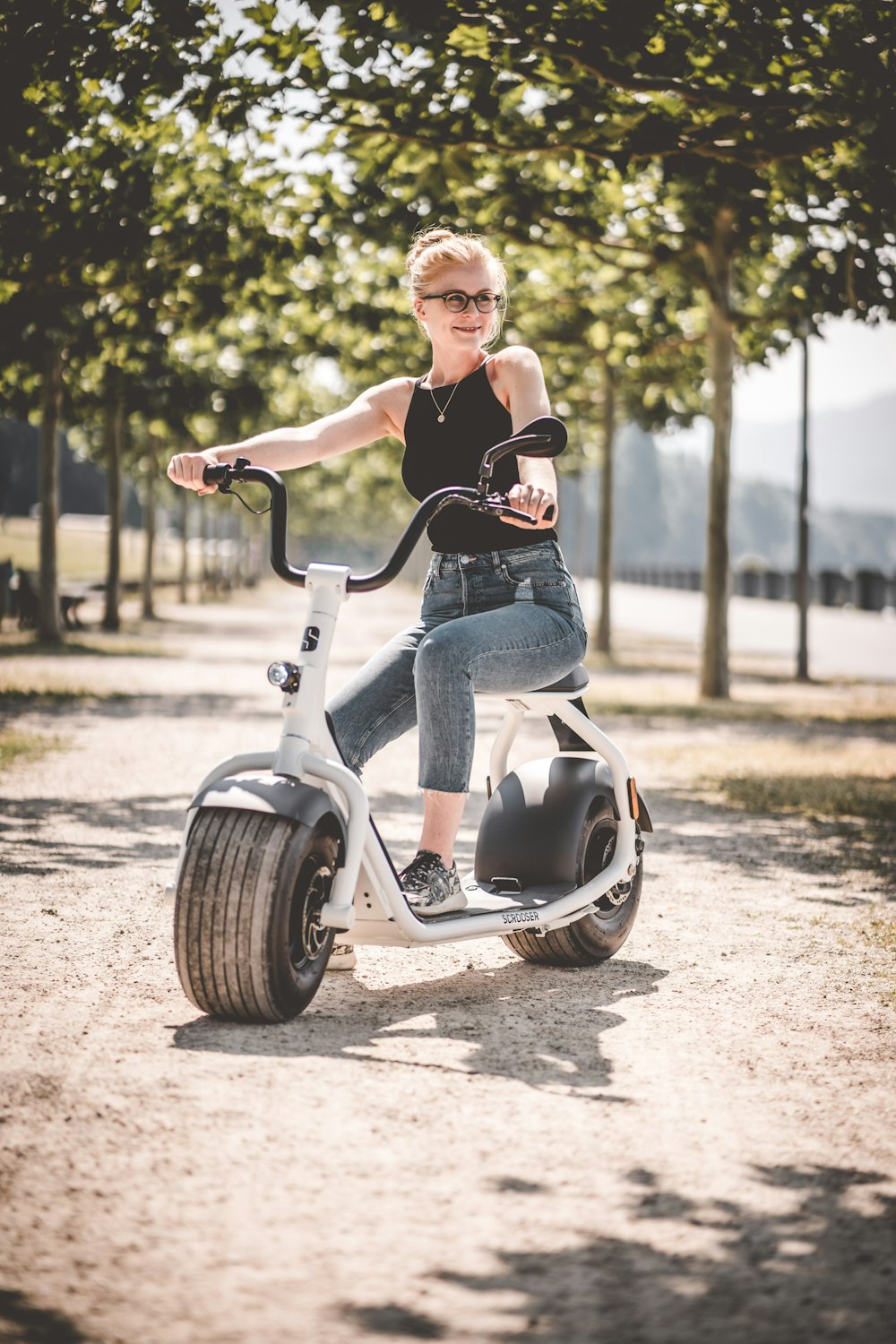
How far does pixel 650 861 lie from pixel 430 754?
329 cm

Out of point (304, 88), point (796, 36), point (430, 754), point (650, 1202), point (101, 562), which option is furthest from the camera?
point (101, 562)

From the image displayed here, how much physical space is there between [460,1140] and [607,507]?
20783mm

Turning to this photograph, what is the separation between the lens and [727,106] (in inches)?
335

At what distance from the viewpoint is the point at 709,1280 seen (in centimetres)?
266

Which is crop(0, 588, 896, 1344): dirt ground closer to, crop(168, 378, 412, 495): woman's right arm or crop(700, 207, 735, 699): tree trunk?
crop(168, 378, 412, 495): woman's right arm

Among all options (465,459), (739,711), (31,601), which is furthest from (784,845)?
(31,601)

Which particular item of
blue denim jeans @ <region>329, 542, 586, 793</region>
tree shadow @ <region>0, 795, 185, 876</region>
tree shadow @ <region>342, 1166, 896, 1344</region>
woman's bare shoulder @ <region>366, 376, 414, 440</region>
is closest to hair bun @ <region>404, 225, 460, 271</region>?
woman's bare shoulder @ <region>366, 376, 414, 440</region>

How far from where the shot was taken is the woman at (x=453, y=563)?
14.1 feet

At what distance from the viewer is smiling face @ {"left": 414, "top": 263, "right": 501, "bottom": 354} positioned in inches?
177

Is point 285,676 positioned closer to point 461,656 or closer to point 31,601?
point 461,656

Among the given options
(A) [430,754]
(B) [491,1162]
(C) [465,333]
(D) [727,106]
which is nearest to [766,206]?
(D) [727,106]

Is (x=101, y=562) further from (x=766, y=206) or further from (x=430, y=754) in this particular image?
(x=430, y=754)

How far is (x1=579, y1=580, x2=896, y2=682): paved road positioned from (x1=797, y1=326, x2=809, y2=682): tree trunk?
1430 mm

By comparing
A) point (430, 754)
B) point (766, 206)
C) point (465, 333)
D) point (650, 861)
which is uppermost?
point (766, 206)
